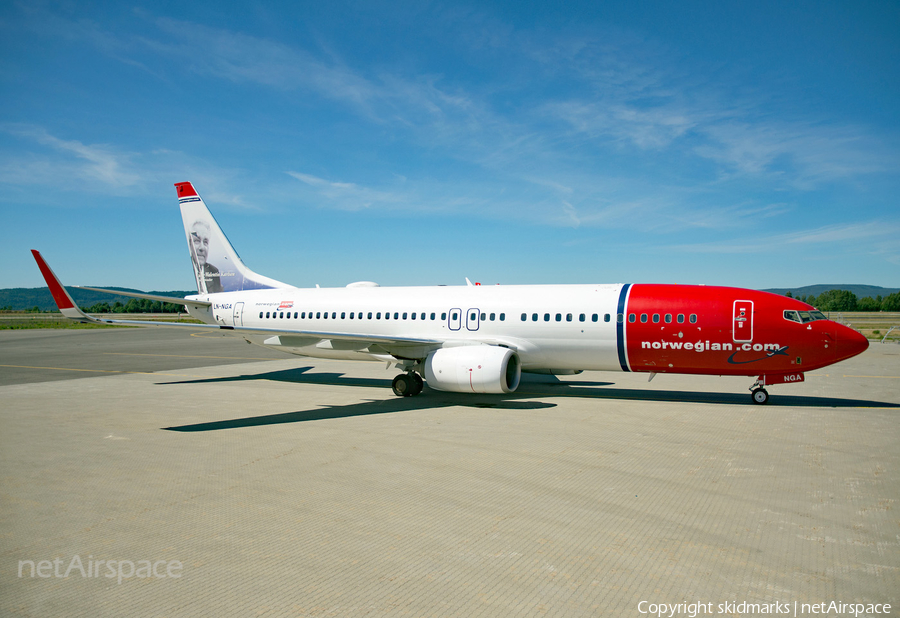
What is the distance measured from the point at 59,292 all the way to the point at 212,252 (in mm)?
10276

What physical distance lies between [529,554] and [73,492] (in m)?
7.20

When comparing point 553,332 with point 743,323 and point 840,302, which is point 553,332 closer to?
point 743,323

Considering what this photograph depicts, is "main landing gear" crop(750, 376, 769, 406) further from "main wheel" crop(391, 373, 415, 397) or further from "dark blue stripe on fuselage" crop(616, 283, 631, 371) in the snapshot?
"main wheel" crop(391, 373, 415, 397)

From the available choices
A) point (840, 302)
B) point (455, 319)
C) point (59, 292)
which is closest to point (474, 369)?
point (455, 319)

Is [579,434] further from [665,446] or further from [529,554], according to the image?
[529,554]

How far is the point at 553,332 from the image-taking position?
1708 cm

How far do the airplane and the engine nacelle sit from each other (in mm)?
32

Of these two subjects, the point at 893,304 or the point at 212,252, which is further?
the point at 893,304

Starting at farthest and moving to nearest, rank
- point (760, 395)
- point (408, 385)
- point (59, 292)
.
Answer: point (408, 385)
point (760, 395)
point (59, 292)

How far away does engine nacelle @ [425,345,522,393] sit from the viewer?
51.4 ft

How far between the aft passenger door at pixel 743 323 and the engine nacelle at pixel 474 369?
644 cm

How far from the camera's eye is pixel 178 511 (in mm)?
7500

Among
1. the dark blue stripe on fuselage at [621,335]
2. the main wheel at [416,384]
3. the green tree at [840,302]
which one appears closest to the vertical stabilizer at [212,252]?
the main wheel at [416,384]

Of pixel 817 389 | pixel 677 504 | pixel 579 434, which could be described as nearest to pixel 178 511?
pixel 677 504
